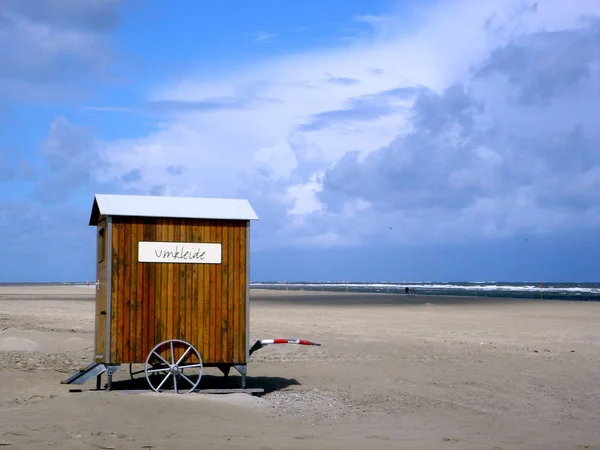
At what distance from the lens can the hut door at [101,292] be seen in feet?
43.4

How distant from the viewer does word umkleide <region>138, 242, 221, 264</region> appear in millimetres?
13188

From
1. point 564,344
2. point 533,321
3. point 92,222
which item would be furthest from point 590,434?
point 533,321

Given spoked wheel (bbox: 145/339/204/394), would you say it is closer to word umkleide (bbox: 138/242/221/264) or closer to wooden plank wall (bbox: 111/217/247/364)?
wooden plank wall (bbox: 111/217/247/364)

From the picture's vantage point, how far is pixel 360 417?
A: 11867 millimetres

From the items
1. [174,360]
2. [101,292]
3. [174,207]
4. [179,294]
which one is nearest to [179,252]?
[179,294]

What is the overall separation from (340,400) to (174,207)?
4.35 m

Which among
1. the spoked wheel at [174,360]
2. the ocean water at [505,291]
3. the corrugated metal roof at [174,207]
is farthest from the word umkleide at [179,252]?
the ocean water at [505,291]

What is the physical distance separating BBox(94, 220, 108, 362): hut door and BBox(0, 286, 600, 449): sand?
83 cm

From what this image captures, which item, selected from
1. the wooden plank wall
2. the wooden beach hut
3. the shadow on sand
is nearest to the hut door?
the wooden beach hut

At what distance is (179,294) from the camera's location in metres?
13.3

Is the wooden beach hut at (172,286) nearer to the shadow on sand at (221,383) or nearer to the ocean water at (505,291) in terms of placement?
the shadow on sand at (221,383)

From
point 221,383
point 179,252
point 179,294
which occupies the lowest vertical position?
point 221,383

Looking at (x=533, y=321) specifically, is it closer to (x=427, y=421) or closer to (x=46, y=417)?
(x=427, y=421)

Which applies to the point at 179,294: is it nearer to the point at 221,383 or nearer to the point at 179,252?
the point at 179,252
